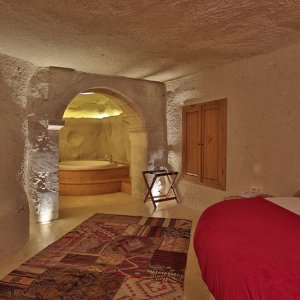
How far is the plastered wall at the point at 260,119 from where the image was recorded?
11.5ft

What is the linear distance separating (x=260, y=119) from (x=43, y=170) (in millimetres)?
3377

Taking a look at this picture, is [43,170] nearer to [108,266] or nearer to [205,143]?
[108,266]

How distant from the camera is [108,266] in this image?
297 centimetres

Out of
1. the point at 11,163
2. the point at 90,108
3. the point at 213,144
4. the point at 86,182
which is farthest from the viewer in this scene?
the point at 90,108

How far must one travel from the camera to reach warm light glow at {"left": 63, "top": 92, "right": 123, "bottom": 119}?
360 inches

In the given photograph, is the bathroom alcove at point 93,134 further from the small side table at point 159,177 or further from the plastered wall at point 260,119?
the plastered wall at point 260,119

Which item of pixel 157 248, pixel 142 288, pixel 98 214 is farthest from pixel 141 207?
pixel 142 288

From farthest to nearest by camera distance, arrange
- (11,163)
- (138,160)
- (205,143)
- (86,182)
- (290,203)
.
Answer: (86,182)
(138,160)
(205,143)
(11,163)
(290,203)

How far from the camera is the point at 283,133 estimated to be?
3.63 metres

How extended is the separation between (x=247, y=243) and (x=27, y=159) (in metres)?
3.63

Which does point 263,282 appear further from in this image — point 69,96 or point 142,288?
point 69,96

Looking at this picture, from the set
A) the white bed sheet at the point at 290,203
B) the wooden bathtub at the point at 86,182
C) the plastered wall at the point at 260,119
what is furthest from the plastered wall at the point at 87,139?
the white bed sheet at the point at 290,203

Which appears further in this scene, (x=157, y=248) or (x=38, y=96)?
(x=38, y=96)

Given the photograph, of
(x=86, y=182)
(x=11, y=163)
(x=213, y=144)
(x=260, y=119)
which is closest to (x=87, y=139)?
(x=86, y=182)
